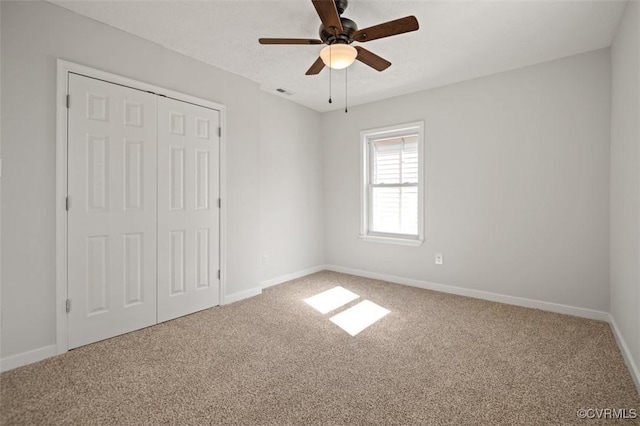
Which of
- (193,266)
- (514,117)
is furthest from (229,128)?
(514,117)

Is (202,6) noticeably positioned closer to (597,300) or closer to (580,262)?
(580,262)

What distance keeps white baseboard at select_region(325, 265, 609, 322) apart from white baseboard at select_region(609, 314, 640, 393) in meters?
0.19

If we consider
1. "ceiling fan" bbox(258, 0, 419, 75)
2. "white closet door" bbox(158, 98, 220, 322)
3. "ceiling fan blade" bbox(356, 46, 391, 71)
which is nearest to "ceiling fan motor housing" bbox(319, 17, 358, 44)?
"ceiling fan" bbox(258, 0, 419, 75)

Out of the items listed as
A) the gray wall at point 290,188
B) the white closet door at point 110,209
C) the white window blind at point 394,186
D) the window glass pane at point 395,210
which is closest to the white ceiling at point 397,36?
the white closet door at point 110,209

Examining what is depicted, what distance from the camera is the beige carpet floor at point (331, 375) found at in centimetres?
164

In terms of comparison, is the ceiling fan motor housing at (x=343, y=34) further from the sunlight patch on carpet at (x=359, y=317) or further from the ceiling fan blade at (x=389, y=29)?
the sunlight patch on carpet at (x=359, y=317)

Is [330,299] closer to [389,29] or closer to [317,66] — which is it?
[317,66]

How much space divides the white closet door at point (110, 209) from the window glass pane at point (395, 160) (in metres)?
2.96

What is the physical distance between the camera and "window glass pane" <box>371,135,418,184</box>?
419 centimetres

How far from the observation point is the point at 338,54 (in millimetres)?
2223

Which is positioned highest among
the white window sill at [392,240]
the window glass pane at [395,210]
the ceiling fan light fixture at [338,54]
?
the ceiling fan light fixture at [338,54]

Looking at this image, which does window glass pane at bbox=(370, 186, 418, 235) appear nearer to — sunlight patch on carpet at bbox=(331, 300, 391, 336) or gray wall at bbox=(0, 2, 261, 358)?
sunlight patch on carpet at bbox=(331, 300, 391, 336)

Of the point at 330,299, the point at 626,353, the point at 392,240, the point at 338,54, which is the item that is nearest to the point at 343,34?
the point at 338,54

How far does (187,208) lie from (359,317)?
204 centimetres
